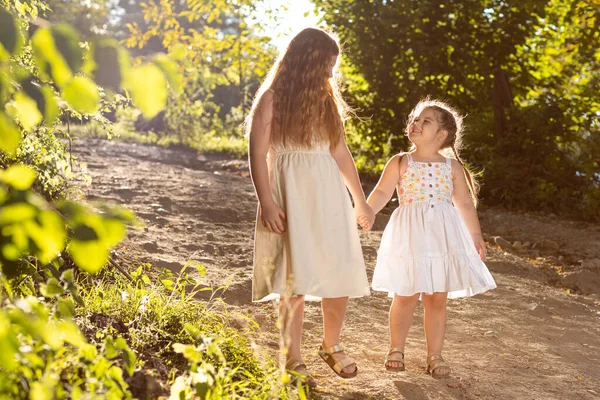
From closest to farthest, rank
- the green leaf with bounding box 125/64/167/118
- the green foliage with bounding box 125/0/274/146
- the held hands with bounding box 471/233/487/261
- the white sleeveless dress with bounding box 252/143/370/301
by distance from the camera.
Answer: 1. the green leaf with bounding box 125/64/167/118
2. the white sleeveless dress with bounding box 252/143/370/301
3. the held hands with bounding box 471/233/487/261
4. the green foliage with bounding box 125/0/274/146

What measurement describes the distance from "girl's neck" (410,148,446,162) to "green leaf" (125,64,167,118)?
310 cm

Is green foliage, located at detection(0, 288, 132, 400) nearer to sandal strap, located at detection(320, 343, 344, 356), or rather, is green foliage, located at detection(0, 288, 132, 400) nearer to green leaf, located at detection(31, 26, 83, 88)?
green leaf, located at detection(31, 26, 83, 88)

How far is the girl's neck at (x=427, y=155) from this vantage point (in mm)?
4184

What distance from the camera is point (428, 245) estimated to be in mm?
3967

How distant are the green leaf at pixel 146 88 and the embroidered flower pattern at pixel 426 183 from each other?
9.91 ft

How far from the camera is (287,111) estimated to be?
3.67 meters

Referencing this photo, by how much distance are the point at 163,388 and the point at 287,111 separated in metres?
1.51

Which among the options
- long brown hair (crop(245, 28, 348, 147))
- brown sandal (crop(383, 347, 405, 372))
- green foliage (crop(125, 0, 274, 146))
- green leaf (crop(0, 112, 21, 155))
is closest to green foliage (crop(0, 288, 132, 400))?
green leaf (crop(0, 112, 21, 155))

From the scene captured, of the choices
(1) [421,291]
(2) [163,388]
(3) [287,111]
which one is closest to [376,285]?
(1) [421,291]

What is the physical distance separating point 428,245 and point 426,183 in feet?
1.21

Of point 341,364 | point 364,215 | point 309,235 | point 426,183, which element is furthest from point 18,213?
point 426,183

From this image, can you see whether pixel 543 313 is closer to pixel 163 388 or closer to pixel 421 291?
pixel 421 291

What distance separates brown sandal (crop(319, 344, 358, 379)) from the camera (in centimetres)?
364

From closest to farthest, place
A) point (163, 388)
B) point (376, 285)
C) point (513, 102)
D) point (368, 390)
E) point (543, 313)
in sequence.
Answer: point (163, 388) < point (368, 390) < point (376, 285) < point (543, 313) < point (513, 102)
